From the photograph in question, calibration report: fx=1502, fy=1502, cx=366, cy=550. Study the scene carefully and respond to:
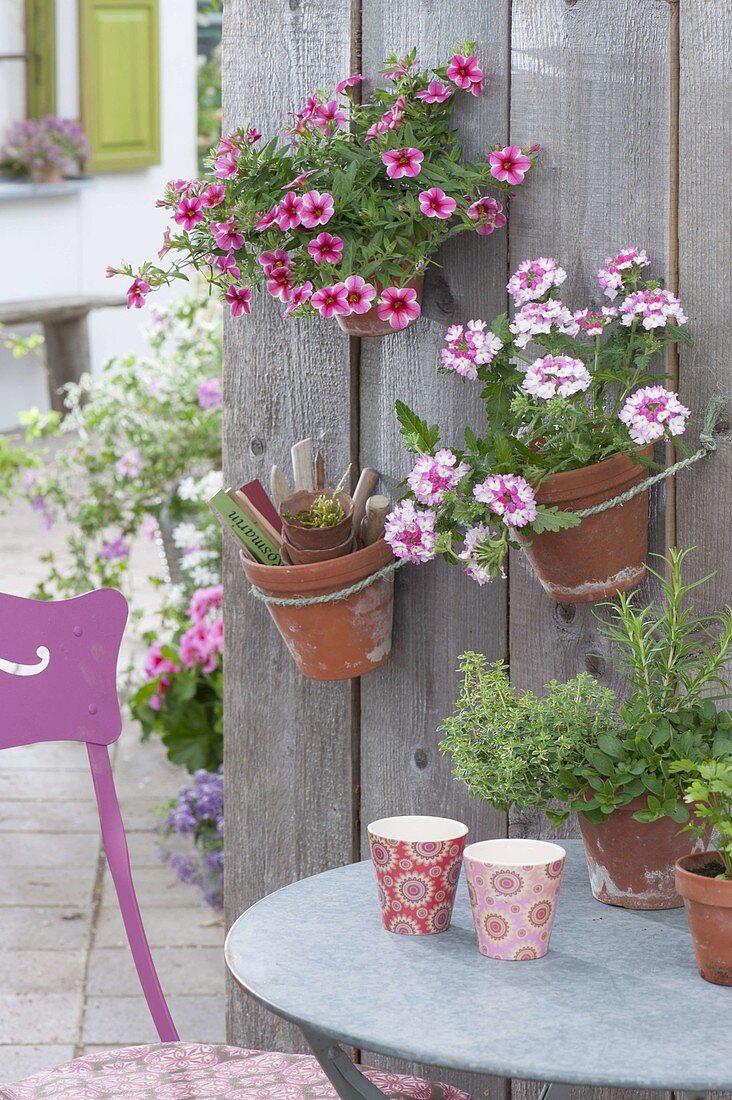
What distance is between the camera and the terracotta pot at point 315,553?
1.77 meters

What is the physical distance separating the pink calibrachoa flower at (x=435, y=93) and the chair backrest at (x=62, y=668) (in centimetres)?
68

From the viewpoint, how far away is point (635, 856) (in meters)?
1.41

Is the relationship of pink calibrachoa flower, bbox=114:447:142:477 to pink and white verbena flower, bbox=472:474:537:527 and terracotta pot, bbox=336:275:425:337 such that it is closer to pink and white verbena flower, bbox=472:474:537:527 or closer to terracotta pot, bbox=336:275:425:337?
terracotta pot, bbox=336:275:425:337

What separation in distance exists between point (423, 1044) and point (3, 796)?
2.84m

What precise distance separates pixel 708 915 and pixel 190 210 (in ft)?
3.22

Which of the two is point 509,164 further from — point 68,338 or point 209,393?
point 68,338

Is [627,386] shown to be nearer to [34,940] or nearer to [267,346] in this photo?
[267,346]

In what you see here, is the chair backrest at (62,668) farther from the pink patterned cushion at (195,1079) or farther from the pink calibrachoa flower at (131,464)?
the pink calibrachoa flower at (131,464)

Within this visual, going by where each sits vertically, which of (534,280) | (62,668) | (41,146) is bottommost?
(62,668)

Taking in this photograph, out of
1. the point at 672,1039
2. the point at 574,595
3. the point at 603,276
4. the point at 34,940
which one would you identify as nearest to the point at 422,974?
the point at 672,1039

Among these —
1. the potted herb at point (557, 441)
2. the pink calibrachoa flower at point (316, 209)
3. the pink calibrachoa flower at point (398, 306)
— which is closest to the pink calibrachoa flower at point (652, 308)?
the potted herb at point (557, 441)

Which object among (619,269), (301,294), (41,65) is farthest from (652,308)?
(41,65)

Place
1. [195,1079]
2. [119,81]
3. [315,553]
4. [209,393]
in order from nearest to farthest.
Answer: [195,1079] → [315,553] → [209,393] → [119,81]

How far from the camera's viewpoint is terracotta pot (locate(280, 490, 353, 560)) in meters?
1.77
